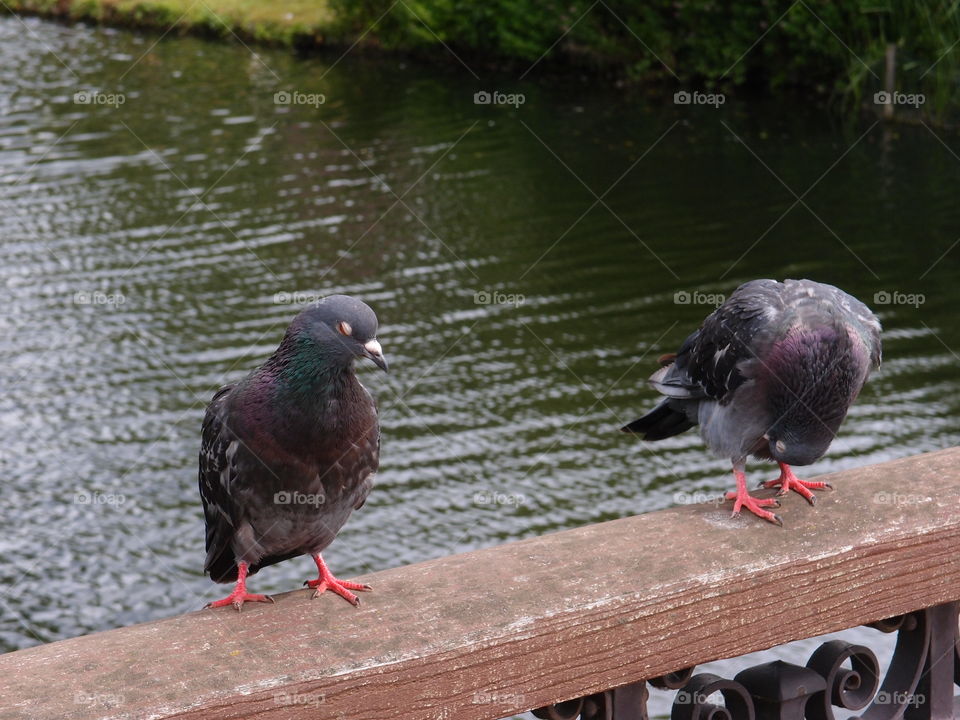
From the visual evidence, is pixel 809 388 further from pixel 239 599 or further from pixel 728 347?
pixel 239 599

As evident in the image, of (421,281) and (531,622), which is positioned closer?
(531,622)

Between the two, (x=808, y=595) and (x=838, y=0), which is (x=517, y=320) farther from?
(x=838, y=0)

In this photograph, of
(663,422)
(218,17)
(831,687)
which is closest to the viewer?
(831,687)

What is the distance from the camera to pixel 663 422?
14.0ft

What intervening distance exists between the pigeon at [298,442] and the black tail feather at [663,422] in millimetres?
1171

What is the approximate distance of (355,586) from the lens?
2.45 meters

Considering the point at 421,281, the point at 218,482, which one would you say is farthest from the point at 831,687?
the point at 421,281

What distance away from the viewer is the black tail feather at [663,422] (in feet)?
13.8

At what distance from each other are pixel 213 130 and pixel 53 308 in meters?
7.06

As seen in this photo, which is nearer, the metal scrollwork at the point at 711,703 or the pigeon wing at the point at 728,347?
the metal scrollwork at the point at 711,703

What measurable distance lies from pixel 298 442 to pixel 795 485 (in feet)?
4.21

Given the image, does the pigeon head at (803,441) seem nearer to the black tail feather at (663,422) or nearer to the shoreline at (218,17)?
the black tail feather at (663,422)

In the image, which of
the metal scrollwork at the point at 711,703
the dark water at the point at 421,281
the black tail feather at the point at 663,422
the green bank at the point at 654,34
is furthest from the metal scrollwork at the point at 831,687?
the green bank at the point at 654,34

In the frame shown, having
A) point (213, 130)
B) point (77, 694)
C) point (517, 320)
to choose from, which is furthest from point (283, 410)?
point (213, 130)
